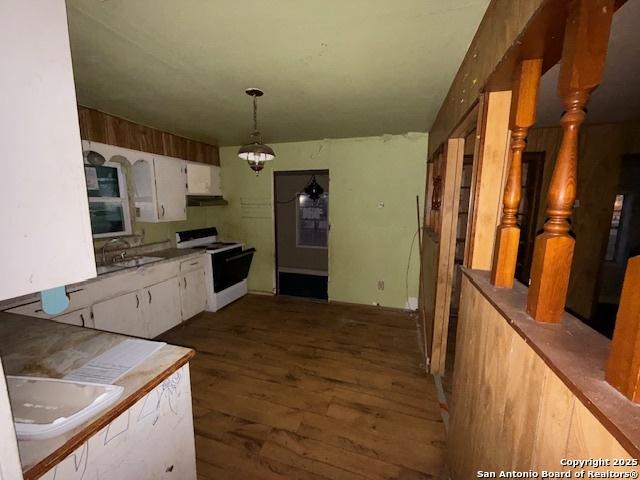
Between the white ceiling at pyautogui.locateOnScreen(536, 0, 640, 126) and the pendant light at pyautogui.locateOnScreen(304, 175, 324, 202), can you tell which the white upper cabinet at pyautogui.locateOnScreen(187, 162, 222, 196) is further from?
the white ceiling at pyautogui.locateOnScreen(536, 0, 640, 126)

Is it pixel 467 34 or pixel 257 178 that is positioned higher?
pixel 467 34

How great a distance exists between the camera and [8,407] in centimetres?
55

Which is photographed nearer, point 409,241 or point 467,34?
point 467,34

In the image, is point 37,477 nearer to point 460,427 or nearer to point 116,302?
point 460,427

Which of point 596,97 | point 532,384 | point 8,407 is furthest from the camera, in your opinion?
point 596,97

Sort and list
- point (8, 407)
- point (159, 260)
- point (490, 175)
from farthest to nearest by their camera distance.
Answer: point (159, 260), point (490, 175), point (8, 407)

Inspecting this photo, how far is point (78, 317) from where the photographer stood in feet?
7.42

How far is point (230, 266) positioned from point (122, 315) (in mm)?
1458

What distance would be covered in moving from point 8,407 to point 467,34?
2.14 metres

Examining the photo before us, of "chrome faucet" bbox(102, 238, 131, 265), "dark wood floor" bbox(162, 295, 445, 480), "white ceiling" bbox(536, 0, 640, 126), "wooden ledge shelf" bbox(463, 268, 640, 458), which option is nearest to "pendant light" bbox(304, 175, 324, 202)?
"dark wood floor" bbox(162, 295, 445, 480)

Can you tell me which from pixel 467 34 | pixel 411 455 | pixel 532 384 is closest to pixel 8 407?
pixel 532 384

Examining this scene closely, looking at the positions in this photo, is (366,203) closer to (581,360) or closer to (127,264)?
(127,264)

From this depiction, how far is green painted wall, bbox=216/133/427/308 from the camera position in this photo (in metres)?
3.58

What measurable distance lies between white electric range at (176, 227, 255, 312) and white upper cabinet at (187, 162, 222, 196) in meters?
0.60
